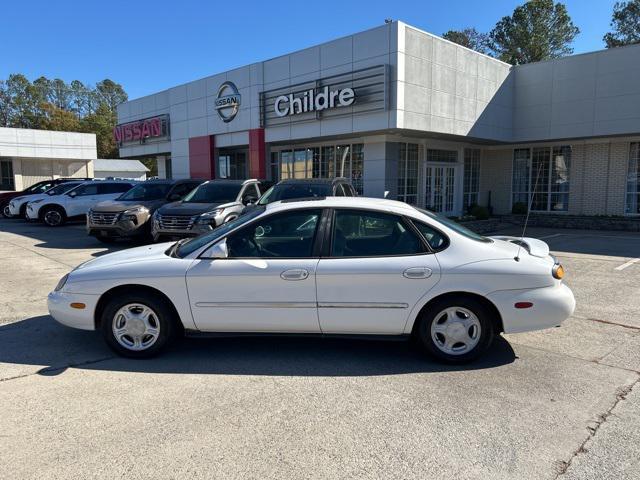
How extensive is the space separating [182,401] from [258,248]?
1.51 metres

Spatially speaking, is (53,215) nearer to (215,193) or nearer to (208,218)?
(215,193)

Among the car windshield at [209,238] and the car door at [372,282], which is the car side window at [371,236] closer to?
the car door at [372,282]

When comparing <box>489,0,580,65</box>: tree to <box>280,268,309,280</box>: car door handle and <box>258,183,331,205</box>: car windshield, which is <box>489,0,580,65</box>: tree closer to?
<box>258,183,331,205</box>: car windshield

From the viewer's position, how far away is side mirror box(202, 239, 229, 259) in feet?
14.7

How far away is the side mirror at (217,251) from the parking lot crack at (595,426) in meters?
3.07

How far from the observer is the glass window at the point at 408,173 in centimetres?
1703

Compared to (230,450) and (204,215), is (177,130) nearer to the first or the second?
(204,215)

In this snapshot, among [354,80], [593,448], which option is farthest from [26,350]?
[354,80]

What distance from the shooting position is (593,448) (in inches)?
124

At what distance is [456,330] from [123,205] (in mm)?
10411

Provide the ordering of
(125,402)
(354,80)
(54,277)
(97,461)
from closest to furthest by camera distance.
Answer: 1. (97,461)
2. (125,402)
3. (54,277)
4. (354,80)

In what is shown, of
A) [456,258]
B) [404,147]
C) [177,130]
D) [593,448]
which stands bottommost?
[593,448]

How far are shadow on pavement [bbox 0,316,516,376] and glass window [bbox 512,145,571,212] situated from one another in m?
15.8

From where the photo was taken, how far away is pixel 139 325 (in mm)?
4582
